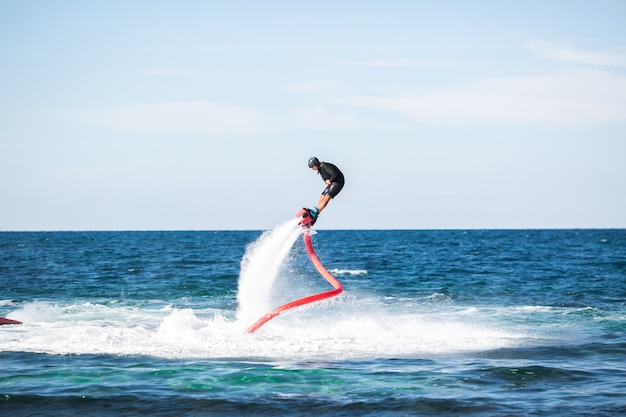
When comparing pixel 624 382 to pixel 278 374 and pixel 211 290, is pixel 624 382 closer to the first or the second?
pixel 278 374

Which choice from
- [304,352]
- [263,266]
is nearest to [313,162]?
[263,266]

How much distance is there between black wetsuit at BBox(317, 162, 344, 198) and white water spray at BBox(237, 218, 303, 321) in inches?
64.5

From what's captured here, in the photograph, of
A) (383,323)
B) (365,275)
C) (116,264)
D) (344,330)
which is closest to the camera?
(344,330)

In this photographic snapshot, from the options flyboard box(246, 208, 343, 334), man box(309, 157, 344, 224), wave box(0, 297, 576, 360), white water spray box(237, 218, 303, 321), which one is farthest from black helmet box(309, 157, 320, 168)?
wave box(0, 297, 576, 360)

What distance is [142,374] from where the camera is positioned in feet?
58.3

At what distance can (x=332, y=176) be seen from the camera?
20.4 meters

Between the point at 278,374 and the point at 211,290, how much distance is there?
76.3ft

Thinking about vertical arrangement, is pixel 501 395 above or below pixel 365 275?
below

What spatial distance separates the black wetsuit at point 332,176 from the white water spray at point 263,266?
5.38 ft

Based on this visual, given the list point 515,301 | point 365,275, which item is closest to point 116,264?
point 365,275

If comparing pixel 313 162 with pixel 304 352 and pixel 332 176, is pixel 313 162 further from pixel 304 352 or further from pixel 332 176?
pixel 304 352

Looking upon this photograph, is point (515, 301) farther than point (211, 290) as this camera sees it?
No

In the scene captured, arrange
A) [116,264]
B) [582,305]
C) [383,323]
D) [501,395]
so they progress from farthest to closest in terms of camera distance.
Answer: [116,264]
[582,305]
[383,323]
[501,395]

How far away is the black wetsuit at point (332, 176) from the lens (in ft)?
66.9
